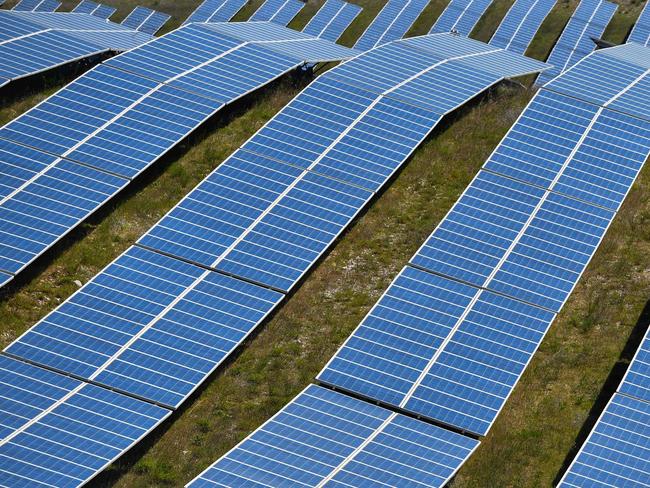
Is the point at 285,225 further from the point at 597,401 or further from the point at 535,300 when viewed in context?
the point at 597,401

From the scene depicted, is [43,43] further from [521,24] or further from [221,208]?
[521,24]

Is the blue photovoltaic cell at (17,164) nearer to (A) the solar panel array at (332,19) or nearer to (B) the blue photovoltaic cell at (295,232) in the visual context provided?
(B) the blue photovoltaic cell at (295,232)

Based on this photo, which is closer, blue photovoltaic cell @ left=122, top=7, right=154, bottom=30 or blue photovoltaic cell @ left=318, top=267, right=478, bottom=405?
blue photovoltaic cell @ left=318, top=267, right=478, bottom=405

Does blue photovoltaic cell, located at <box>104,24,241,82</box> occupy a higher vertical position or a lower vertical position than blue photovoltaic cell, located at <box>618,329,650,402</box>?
higher

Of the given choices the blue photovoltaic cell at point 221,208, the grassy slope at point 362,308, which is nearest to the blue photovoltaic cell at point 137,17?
the grassy slope at point 362,308

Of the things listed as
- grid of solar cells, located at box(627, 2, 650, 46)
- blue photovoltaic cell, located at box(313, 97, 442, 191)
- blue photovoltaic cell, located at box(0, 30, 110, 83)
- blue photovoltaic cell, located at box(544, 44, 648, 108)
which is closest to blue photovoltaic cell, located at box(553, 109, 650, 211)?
blue photovoltaic cell, located at box(544, 44, 648, 108)

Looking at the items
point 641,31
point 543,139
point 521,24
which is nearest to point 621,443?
point 543,139

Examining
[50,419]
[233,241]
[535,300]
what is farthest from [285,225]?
[50,419]

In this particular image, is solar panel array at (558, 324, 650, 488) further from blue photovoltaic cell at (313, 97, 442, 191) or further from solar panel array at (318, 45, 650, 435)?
blue photovoltaic cell at (313, 97, 442, 191)
